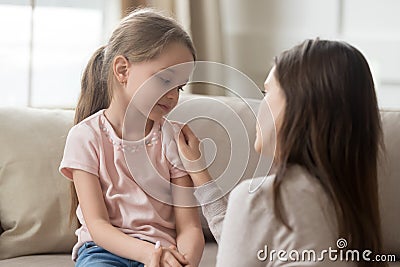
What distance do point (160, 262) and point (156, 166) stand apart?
0.87 ft

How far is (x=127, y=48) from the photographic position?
1.77 m

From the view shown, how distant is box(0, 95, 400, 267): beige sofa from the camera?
2094 mm

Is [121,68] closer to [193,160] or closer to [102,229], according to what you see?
[193,160]

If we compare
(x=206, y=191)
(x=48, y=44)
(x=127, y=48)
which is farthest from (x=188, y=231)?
(x=48, y=44)

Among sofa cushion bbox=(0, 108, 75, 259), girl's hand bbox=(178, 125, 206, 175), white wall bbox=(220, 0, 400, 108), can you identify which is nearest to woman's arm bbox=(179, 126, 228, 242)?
girl's hand bbox=(178, 125, 206, 175)

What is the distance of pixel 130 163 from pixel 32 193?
46cm

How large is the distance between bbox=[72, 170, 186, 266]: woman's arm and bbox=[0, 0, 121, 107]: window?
1.04 meters

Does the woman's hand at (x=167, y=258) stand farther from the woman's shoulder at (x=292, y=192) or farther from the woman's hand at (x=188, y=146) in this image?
the woman's shoulder at (x=292, y=192)

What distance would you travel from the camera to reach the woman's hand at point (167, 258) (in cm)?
160

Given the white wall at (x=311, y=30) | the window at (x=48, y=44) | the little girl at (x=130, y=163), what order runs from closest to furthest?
the little girl at (x=130, y=163) < the window at (x=48, y=44) < the white wall at (x=311, y=30)

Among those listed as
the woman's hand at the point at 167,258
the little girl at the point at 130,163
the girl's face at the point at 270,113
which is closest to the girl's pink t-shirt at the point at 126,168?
the little girl at the point at 130,163

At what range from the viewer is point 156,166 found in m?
1.79

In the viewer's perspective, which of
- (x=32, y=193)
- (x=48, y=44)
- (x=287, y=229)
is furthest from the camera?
(x=48, y=44)

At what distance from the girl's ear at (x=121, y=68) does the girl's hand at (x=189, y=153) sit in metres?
0.19
